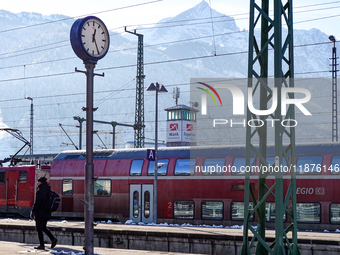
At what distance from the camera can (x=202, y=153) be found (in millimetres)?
23859

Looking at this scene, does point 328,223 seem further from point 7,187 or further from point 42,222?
point 7,187

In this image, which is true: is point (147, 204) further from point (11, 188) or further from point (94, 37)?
point (94, 37)

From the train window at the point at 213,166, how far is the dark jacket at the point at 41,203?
33.0 ft

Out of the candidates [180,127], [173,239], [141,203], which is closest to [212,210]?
[141,203]

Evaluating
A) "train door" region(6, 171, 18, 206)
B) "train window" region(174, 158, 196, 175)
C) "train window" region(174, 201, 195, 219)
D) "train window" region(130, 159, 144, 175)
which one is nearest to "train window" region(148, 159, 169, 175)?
"train window" region(130, 159, 144, 175)

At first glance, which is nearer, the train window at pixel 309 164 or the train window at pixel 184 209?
the train window at pixel 309 164

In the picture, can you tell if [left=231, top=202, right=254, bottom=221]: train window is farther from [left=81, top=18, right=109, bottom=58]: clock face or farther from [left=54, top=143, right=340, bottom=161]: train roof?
[left=81, top=18, right=109, bottom=58]: clock face

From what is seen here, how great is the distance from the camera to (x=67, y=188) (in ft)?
91.0

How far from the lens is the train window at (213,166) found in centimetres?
2312

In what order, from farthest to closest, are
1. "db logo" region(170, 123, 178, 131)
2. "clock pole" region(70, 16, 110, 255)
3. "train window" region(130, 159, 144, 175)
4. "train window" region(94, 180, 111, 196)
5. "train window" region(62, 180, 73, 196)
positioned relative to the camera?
1. "db logo" region(170, 123, 178, 131)
2. "train window" region(62, 180, 73, 196)
3. "train window" region(94, 180, 111, 196)
4. "train window" region(130, 159, 144, 175)
5. "clock pole" region(70, 16, 110, 255)

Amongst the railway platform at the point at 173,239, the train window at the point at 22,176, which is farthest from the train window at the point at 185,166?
the train window at the point at 22,176

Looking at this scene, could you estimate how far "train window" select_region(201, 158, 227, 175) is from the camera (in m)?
23.1

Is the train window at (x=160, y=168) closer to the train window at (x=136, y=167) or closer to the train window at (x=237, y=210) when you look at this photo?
the train window at (x=136, y=167)

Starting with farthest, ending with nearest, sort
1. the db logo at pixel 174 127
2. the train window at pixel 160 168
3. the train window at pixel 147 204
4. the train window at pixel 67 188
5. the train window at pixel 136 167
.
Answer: the db logo at pixel 174 127
the train window at pixel 67 188
the train window at pixel 136 167
the train window at pixel 147 204
the train window at pixel 160 168
